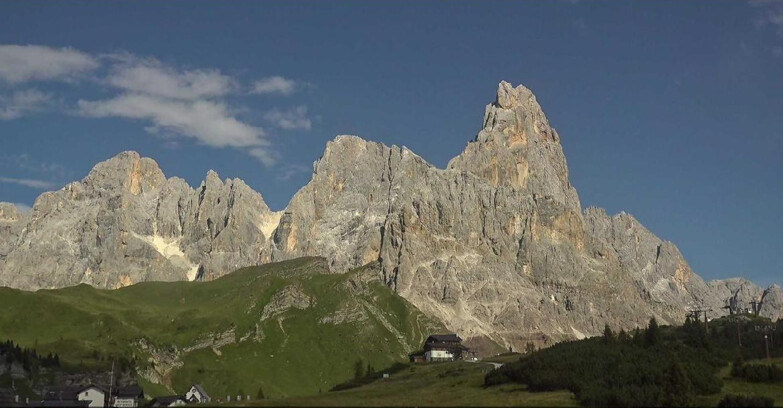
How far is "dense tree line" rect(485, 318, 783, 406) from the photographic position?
455ft

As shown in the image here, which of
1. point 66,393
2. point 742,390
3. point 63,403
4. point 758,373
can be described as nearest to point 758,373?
point 758,373

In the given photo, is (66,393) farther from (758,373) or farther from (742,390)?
(758,373)

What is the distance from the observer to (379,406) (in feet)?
430

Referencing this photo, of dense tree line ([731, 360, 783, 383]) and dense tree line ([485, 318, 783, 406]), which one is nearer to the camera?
dense tree line ([485, 318, 783, 406])

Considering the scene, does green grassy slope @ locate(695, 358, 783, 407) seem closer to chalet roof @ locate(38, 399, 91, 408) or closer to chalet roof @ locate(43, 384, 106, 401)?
chalet roof @ locate(38, 399, 91, 408)

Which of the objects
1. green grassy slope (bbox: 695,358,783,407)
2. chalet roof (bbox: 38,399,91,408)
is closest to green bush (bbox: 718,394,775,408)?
green grassy slope (bbox: 695,358,783,407)

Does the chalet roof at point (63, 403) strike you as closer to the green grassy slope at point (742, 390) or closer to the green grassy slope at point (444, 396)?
the green grassy slope at point (444, 396)

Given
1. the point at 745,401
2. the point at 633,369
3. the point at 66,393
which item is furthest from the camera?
the point at 66,393

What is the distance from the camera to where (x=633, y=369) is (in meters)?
154

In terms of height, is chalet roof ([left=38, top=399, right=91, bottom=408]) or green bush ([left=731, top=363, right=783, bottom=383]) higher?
green bush ([left=731, top=363, right=783, bottom=383])

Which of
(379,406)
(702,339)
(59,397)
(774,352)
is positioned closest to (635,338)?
(702,339)

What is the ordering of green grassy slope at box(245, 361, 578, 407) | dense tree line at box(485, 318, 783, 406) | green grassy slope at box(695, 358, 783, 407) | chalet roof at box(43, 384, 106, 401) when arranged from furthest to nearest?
chalet roof at box(43, 384, 106, 401)
green grassy slope at box(695, 358, 783, 407)
dense tree line at box(485, 318, 783, 406)
green grassy slope at box(245, 361, 578, 407)

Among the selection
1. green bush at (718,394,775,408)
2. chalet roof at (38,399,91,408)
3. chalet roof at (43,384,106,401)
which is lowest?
green bush at (718,394,775,408)

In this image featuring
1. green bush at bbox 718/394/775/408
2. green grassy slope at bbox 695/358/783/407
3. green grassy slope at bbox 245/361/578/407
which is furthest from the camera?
green grassy slope at bbox 695/358/783/407
